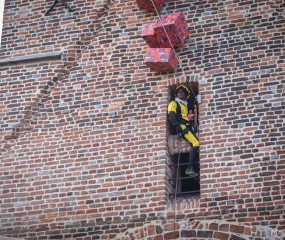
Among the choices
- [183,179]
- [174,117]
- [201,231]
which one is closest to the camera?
[201,231]

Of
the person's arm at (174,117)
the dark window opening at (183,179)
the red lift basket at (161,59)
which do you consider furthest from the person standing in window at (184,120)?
the red lift basket at (161,59)

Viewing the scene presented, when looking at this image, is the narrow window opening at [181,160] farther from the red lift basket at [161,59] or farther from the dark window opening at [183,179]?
the red lift basket at [161,59]

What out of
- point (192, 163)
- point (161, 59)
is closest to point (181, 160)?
point (192, 163)

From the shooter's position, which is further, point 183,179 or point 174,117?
point 183,179

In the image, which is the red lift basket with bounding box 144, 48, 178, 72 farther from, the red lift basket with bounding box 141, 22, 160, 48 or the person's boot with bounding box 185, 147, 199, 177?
the person's boot with bounding box 185, 147, 199, 177

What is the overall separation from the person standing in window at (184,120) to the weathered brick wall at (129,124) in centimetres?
16

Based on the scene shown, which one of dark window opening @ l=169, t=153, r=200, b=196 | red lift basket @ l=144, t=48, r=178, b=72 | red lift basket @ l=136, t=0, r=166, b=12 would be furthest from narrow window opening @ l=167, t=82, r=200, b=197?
red lift basket @ l=136, t=0, r=166, b=12

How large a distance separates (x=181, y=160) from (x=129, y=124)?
37.6 inches

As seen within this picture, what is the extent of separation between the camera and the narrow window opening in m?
15.5

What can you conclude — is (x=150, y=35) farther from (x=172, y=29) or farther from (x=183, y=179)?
(x=183, y=179)

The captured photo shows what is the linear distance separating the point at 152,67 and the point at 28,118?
2.11 m

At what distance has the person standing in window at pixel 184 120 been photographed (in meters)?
15.5

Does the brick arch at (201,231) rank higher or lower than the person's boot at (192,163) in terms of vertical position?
lower

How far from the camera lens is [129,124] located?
15.8m
